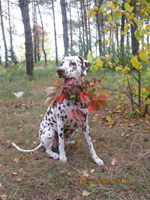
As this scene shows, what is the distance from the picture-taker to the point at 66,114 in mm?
2453

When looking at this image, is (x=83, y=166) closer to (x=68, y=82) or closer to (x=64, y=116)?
(x=64, y=116)

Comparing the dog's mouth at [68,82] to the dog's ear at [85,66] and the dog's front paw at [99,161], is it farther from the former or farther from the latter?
the dog's front paw at [99,161]

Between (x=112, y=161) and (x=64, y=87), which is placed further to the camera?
(x=112, y=161)

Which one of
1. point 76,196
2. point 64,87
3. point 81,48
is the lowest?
point 76,196

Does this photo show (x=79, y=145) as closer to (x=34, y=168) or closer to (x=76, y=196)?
(x=34, y=168)

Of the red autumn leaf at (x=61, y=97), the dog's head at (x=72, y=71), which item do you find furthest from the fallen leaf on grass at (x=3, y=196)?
the dog's head at (x=72, y=71)

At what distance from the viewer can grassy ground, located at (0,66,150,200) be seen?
2.03 metres

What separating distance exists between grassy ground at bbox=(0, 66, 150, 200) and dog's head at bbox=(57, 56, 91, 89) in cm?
120

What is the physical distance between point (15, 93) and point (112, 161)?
→ 206 inches

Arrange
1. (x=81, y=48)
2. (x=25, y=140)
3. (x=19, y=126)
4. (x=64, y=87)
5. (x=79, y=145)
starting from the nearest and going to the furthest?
(x=64, y=87), (x=79, y=145), (x=25, y=140), (x=19, y=126), (x=81, y=48)

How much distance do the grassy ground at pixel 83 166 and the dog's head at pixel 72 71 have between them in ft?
3.95

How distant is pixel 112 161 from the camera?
262 cm

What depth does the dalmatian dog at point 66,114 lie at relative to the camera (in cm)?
218

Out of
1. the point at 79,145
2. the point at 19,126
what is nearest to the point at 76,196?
the point at 79,145
